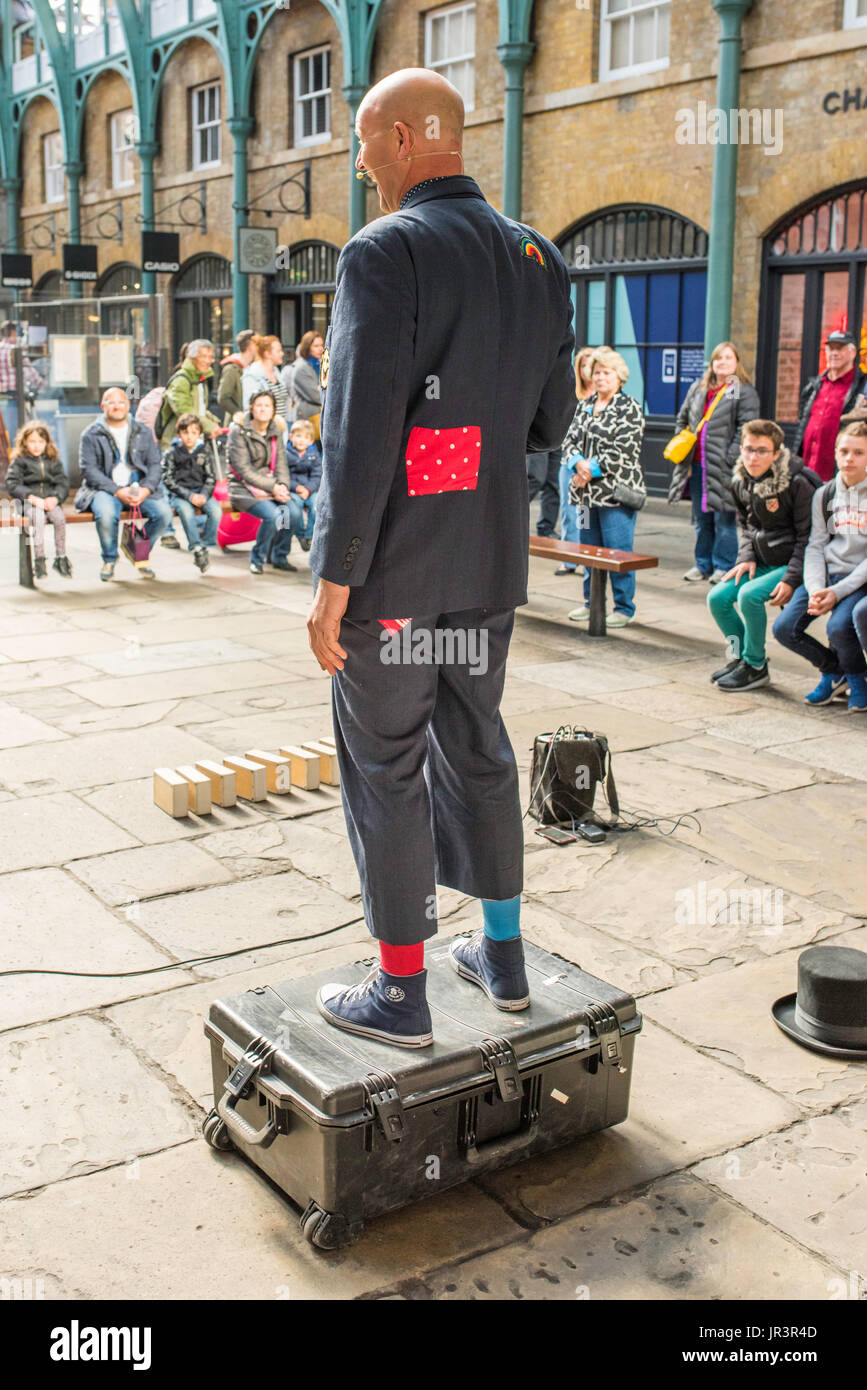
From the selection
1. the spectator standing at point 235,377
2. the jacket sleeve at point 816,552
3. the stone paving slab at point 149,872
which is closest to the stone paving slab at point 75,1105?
the stone paving slab at point 149,872

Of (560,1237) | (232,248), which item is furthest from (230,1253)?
(232,248)

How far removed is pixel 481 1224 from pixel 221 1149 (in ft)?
2.05

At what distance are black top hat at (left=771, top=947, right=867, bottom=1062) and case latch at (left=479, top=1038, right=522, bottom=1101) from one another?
38.5 inches

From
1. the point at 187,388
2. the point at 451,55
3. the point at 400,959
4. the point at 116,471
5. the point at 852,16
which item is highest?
the point at 451,55

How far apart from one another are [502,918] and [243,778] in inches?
97.8

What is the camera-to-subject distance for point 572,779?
5145mm

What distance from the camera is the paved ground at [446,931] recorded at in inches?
105

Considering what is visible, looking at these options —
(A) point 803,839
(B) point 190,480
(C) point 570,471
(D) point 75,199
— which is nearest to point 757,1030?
(A) point 803,839

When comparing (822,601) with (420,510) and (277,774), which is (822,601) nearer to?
(277,774)

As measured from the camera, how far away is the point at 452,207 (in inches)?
111

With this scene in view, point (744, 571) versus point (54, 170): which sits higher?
point (54, 170)

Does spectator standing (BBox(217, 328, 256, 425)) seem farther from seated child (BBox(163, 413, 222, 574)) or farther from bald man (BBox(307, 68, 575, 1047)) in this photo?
bald man (BBox(307, 68, 575, 1047))
